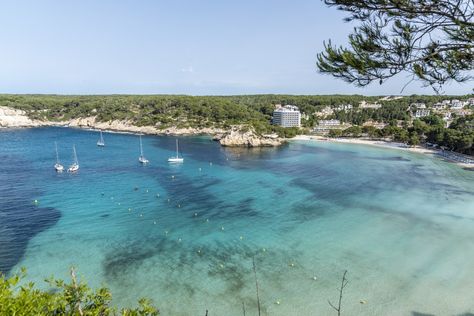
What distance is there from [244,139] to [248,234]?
49.8 meters

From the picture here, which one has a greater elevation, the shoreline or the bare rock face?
the bare rock face

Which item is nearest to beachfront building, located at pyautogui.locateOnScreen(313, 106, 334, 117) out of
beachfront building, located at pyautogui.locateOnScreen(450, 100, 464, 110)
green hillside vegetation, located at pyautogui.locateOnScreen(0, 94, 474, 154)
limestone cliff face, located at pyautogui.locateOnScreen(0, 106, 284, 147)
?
green hillside vegetation, located at pyautogui.locateOnScreen(0, 94, 474, 154)

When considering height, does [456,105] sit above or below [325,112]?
above

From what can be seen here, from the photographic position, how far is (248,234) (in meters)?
23.9

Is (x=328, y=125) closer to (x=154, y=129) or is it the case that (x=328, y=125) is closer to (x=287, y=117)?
(x=287, y=117)

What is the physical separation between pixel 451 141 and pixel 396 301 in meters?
61.3

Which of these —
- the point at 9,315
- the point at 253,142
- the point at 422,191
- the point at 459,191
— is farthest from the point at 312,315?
the point at 253,142

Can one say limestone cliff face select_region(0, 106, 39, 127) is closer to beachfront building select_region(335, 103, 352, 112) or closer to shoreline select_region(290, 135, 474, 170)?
shoreline select_region(290, 135, 474, 170)

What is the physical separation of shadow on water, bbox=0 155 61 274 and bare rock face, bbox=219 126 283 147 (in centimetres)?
4014

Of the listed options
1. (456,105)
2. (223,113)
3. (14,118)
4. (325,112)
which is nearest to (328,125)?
(325,112)

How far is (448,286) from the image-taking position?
17.2 m

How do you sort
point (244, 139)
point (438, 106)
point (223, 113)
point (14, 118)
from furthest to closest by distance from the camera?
point (438, 106) → point (14, 118) → point (223, 113) → point (244, 139)

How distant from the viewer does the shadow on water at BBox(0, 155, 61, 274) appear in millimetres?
20625

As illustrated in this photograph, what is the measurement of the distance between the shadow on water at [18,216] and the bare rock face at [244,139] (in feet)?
132
